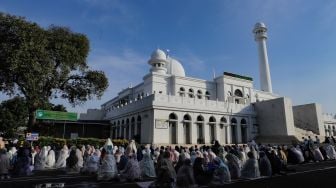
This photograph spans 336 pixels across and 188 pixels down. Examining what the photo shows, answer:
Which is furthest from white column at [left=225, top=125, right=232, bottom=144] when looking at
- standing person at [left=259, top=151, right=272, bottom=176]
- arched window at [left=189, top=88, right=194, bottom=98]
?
standing person at [left=259, top=151, right=272, bottom=176]

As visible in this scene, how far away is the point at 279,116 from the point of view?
3053 centimetres

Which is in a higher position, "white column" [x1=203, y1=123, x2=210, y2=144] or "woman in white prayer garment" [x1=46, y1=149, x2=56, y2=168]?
"white column" [x1=203, y1=123, x2=210, y2=144]

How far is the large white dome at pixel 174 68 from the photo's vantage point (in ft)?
124

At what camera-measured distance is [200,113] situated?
2842 cm

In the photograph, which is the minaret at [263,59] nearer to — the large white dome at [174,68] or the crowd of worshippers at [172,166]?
the large white dome at [174,68]

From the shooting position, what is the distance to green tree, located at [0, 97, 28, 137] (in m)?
27.9

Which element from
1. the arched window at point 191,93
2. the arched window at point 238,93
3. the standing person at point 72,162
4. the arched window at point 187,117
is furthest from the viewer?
the arched window at point 238,93

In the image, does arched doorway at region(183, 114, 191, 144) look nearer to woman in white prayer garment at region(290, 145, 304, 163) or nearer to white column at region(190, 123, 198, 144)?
white column at region(190, 123, 198, 144)

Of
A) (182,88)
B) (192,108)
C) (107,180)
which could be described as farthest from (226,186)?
(182,88)

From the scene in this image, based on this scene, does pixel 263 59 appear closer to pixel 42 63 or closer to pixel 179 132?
pixel 179 132

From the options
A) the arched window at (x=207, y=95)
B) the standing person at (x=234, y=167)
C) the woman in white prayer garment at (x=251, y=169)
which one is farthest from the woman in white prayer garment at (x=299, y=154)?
the arched window at (x=207, y=95)

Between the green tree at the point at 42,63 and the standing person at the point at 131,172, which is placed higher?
the green tree at the point at 42,63

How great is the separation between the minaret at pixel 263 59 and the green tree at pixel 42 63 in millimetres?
28252

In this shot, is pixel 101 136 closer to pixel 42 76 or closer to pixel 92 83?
pixel 92 83
